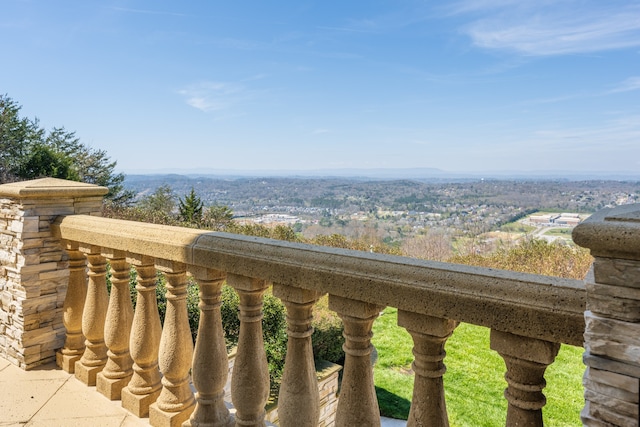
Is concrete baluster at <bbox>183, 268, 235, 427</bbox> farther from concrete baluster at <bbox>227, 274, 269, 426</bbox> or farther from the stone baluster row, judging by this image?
concrete baluster at <bbox>227, 274, 269, 426</bbox>

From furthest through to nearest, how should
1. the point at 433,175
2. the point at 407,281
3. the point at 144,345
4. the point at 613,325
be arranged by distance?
the point at 433,175, the point at 144,345, the point at 407,281, the point at 613,325

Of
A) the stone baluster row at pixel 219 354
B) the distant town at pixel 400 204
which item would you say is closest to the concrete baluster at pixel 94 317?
the stone baluster row at pixel 219 354

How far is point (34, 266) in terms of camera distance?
2486mm

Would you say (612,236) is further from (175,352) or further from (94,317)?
(94,317)

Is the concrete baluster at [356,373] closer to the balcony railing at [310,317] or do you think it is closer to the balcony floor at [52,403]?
the balcony railing at [310,317]

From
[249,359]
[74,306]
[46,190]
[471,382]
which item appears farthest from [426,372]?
[471,382]

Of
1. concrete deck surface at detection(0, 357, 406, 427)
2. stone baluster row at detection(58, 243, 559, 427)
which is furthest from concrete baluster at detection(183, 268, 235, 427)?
concrete deck surface at detection(0, 357, 406, 427)

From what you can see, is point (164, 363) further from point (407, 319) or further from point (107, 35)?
point (107, 35)

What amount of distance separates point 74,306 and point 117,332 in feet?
1.83

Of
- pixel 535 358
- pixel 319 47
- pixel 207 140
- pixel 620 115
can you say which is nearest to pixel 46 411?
pixel 535 358

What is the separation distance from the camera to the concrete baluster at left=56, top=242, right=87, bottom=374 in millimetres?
2479

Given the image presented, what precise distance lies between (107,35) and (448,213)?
31318 mm

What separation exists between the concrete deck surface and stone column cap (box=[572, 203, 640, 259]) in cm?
209

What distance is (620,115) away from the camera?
7375 cm
